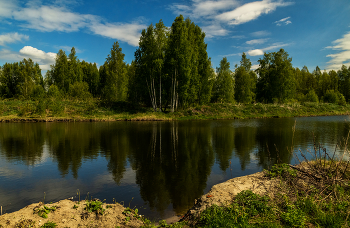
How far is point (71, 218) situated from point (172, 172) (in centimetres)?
550

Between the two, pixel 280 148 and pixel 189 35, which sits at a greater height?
pixel 189 35

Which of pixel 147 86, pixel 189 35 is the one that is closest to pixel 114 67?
pixel 147 86

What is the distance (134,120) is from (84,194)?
29248 millimetres

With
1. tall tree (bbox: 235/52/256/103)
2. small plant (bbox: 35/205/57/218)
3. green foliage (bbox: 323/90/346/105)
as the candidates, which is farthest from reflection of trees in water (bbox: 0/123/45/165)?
green foliage (bbox: 323/90/346/105)

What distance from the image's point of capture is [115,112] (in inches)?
1599

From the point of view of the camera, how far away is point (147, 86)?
41.7 meters

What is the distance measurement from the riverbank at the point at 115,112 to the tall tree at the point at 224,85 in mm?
10014

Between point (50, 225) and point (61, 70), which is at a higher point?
point (61, 70)

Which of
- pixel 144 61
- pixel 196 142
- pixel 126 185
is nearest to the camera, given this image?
pixel 126 185

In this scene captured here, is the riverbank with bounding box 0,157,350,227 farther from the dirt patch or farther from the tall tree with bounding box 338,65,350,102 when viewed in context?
the tall tree with bounding box 338,65,350,102

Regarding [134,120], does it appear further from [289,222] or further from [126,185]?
[289,222]

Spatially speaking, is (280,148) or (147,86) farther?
(147,86)

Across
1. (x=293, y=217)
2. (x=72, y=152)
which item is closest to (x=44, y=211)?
(x=293, y=217)

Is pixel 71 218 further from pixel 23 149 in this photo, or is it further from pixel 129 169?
pixel 23 149
